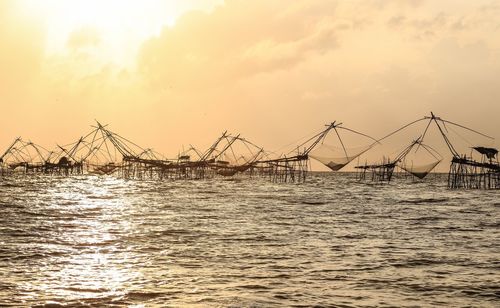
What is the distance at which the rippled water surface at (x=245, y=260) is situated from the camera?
25.6ft

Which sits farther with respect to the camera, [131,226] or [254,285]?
[131,226]

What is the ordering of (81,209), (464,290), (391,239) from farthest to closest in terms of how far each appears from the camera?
(81,209)
(391,239)
(464,290)

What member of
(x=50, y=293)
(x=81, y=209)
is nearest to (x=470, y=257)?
(x=50, y=293)

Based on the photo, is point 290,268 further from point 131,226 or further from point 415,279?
point 131,226

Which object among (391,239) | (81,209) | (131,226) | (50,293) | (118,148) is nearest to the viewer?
(50,293)

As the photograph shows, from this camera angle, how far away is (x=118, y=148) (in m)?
44.2

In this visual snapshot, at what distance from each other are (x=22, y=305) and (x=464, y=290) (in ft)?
20.3

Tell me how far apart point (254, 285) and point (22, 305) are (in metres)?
3.21

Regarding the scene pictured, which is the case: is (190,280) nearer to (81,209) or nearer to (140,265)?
(140,265)

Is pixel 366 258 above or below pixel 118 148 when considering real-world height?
below

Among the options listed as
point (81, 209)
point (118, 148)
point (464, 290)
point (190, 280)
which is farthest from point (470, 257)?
point (118, 148)

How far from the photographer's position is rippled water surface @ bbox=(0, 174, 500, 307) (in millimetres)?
7789

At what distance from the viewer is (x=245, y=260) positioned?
10.4 m

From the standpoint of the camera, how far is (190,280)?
8664 mm
